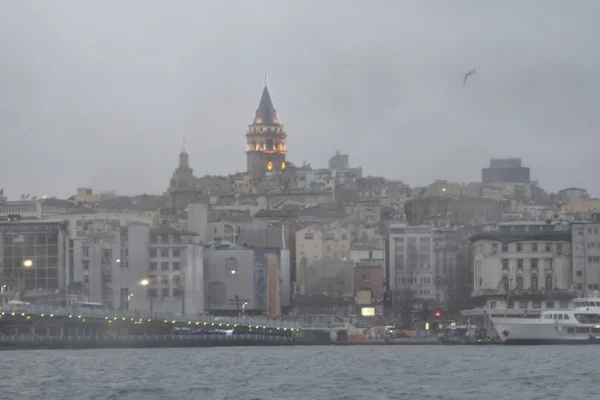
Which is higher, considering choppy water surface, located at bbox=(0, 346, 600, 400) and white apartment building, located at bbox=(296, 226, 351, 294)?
white apartment building, located at bbox=(296, 226, 351, 294)

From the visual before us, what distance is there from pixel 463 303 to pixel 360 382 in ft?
269

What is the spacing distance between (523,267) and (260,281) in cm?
2110

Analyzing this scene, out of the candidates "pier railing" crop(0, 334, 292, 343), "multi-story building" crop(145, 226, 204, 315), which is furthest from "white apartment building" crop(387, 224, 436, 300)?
"pier railing" crop(0, 334, 292, 343)

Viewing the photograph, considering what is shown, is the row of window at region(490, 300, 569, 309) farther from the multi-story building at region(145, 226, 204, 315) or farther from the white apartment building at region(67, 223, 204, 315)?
the multi-story building at region(145, 226, 204, 315)

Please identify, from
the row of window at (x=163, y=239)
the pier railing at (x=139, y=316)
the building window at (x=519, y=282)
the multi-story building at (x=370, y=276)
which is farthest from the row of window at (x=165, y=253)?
the multi-story building at (x=370, y=276)

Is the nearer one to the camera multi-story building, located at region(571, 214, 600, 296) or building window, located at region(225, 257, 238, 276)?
multi-story building, located at region(571, 214, 600, 296)

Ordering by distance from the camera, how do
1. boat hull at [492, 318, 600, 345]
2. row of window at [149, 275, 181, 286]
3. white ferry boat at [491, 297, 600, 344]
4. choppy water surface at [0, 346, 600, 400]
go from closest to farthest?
choppy water surface at [0, 346, 600, 400], boat hull at [492, 318, 600, 345], white ferry boat at [491, 297, 600, 344], row of window at [149, 275, 181, 286]

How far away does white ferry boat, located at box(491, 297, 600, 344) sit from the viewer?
122500mm

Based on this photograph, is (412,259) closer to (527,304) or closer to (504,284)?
(504,284)

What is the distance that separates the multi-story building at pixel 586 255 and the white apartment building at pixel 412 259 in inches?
1151

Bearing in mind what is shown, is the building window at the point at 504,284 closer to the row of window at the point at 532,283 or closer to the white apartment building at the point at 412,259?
the row of window at the point at 532,283

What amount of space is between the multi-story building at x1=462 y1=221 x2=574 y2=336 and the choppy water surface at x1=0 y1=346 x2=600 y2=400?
31.8 metres

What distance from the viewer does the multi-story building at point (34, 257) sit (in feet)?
499

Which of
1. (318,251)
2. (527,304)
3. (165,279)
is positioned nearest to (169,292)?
(165,279)
